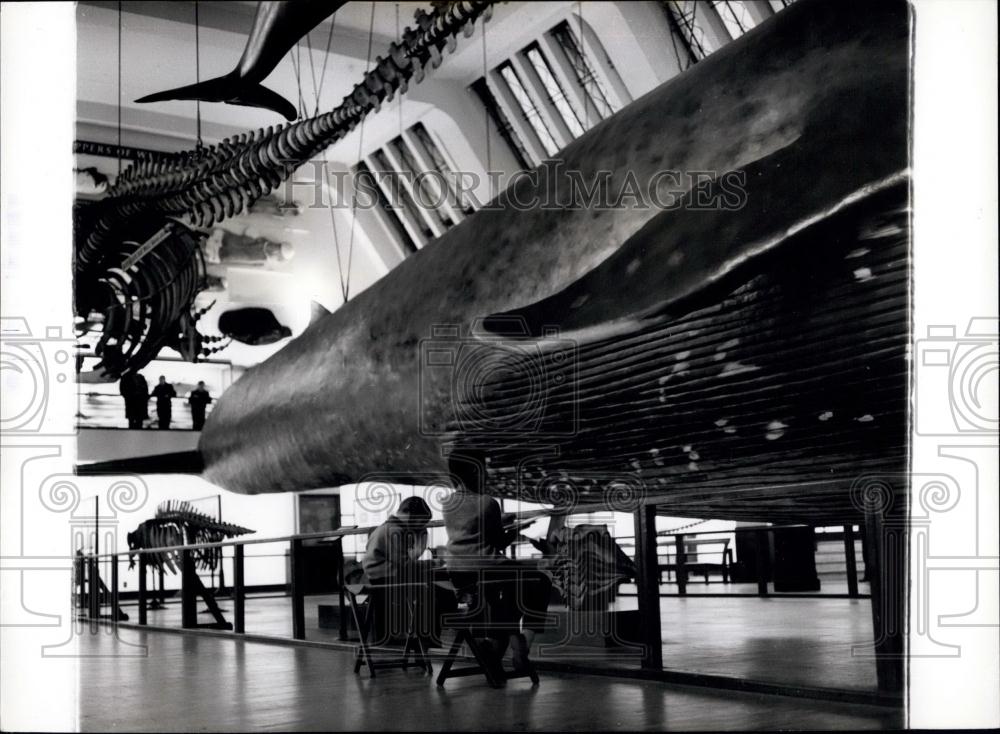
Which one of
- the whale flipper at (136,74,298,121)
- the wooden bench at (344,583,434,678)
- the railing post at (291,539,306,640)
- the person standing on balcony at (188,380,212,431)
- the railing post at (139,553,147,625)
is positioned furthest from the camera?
the railing post at (139,553,147,625)

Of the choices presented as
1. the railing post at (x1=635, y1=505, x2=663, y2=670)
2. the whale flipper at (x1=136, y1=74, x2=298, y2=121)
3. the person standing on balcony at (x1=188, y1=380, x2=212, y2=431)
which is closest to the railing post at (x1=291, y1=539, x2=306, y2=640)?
the person standing on balcony at (x1=188, y1=380, x2=212, y2=431)

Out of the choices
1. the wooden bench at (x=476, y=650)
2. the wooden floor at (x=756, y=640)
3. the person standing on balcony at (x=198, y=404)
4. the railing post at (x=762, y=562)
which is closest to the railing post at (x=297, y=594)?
the wooden floor at (x=756, y=640)

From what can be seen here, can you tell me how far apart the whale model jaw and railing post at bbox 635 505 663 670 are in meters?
2.23

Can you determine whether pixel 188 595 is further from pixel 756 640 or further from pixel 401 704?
pixel 401 704

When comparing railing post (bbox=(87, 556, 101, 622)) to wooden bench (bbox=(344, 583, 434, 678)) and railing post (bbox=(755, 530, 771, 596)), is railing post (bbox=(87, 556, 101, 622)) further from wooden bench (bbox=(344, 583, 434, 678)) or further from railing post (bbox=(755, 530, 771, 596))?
railing post (bbox=(755, 530, 771, 596))

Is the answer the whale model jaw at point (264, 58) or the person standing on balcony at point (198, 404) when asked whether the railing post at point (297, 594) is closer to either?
the person standing on balcony at point (198, 404)

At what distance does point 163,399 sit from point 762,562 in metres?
5.36

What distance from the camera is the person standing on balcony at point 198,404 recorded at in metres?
6.11

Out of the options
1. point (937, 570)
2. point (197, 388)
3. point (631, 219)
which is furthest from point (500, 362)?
point (197, 388)

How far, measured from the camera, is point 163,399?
5945 mm

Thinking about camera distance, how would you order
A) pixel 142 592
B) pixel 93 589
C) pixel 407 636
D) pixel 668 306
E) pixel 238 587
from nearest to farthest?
pixel 668 306 < pixel 407 636 < pixel 238 587 < pixel 93 589 < pixel 142 592

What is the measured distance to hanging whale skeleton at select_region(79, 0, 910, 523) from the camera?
266 cm

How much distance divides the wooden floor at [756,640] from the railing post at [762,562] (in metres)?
0.18

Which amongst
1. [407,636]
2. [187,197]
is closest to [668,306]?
[407,636]
